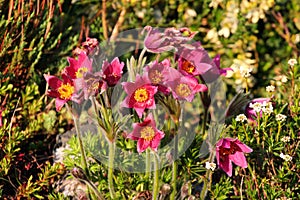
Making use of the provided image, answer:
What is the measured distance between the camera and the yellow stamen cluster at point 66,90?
158 centimetres

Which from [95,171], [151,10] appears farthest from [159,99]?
[151,10]

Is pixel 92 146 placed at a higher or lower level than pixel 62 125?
higher

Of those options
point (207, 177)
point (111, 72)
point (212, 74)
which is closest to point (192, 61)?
point (212, 74)

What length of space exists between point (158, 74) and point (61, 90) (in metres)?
0.29

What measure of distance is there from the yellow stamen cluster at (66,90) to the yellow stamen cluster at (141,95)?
20 cm

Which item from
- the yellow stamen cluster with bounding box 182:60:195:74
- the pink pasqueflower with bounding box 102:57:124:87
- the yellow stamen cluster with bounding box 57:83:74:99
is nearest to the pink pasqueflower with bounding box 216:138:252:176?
the yellow stamen cluster with bounding box 182:60:195:74

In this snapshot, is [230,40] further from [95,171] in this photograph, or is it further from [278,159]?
[95,171]

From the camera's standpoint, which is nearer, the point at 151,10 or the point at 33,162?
the point at 33,162

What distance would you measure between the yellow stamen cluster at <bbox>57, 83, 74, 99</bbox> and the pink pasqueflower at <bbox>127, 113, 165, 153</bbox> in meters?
0.22

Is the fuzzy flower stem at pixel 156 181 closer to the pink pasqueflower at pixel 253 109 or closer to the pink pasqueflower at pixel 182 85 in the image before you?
the pink pasqueflower at pixel 182 85

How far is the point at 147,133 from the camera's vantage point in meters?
1.52

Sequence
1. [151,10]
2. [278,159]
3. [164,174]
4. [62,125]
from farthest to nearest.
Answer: [151,10], [62,125], [278,159], [164,174]

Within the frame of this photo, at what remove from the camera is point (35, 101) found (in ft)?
7.62

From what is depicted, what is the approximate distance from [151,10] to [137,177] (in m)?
1.33
